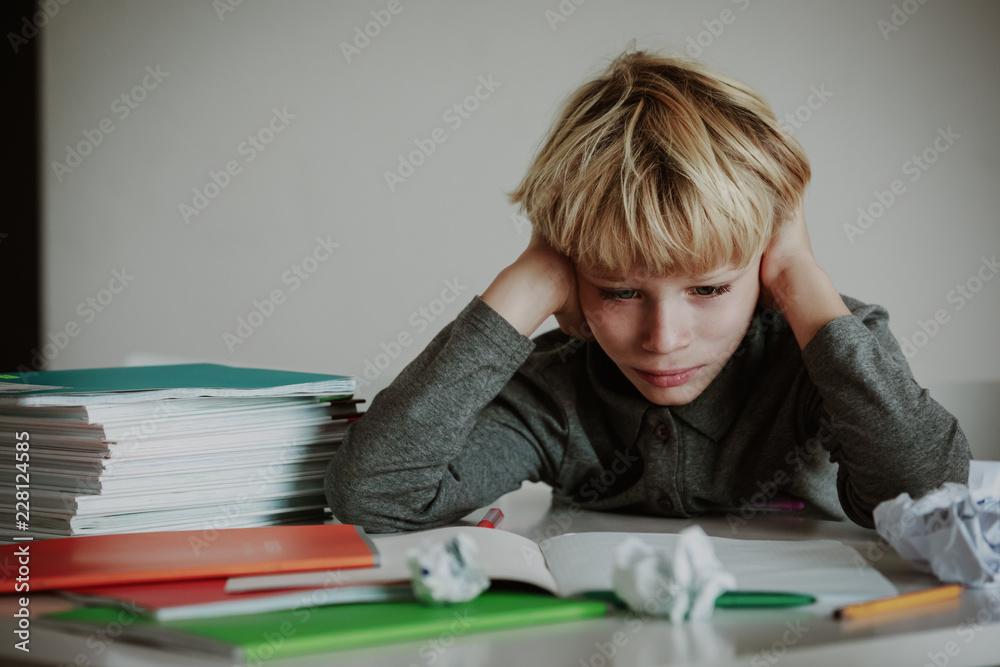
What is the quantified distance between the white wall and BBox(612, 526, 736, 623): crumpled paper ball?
1672 millimetres

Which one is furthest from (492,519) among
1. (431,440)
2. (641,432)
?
(641,432)

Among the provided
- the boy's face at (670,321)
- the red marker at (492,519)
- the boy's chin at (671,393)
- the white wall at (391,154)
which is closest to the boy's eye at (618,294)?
the boy's face at (670,321)

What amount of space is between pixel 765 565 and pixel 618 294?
0.35 metres

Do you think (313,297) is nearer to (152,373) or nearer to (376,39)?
(376,39)

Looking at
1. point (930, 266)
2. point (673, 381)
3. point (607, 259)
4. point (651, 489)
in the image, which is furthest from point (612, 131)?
point (930, 266)

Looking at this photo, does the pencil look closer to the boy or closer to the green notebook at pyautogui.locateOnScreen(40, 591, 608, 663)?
the green notebook at pyautogui.locateOnScreen(40, 591, 608, 663)

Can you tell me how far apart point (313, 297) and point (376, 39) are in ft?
2.42

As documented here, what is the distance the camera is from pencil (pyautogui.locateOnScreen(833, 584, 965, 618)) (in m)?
0.48

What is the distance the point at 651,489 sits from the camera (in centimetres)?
91

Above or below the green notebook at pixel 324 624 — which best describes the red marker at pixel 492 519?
below

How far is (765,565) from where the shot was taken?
0.58m

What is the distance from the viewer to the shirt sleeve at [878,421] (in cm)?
76

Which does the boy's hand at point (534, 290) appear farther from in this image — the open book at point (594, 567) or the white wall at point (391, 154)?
the white wall at point (391, 154)

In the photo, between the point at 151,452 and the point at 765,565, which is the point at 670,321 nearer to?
the point at 765,565
